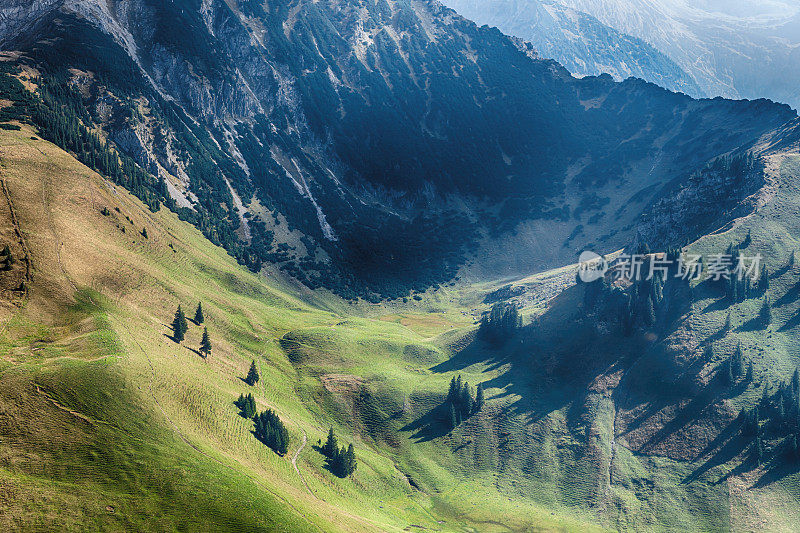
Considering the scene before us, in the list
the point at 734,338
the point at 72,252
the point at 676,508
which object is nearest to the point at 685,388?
the point at 734,338

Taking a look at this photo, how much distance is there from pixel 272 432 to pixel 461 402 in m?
50.8

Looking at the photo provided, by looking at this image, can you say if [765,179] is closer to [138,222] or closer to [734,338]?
[734,338]

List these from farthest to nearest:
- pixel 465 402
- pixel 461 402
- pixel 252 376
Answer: pixel 461 402 < pixel 465 402 < pixel 252 376

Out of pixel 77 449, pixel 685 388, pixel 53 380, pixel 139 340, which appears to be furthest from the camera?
pixel 685 388

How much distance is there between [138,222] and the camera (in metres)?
152

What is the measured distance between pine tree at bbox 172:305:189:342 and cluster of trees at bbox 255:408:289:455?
88.9 feet

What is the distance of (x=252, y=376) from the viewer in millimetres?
114812

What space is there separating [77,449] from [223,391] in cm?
3475

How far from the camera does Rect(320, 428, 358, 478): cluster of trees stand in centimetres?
9962

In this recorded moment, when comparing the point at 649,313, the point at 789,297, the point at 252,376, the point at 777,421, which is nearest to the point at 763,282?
the point at 789,297

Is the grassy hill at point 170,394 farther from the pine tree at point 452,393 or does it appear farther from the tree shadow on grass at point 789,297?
the tree shadow on grass at point 789,297

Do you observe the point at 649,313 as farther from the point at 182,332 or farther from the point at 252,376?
the point at 182,332

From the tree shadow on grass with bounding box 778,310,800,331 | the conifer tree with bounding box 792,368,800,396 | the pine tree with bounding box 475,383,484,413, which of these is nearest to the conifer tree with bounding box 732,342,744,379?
the conifer tree with bounding box 792,368,800,396

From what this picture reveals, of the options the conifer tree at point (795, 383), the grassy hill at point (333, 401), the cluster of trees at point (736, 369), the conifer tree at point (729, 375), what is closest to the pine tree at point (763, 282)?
the grassy hill at point (333, 401)
